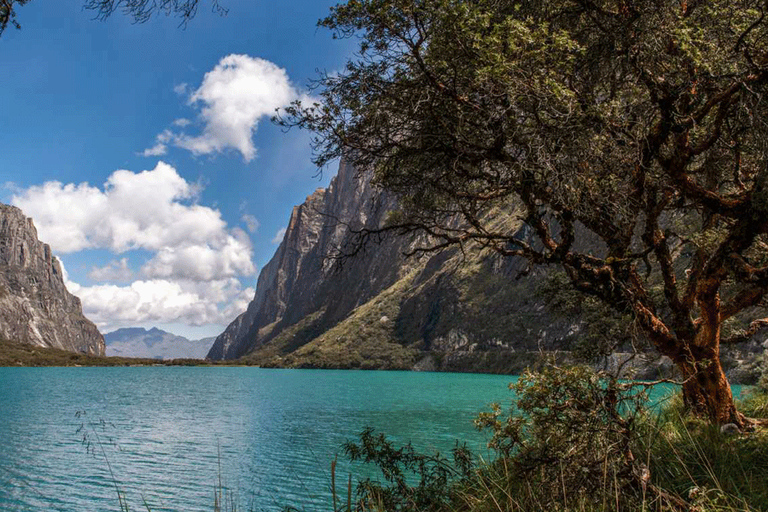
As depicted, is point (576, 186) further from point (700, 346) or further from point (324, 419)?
point (324, 419)

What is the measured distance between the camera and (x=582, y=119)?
677 cm

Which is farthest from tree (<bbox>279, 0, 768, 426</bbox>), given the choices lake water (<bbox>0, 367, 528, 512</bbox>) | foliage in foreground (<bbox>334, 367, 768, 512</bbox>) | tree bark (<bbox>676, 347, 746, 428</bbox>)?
lake water (<bbox>0, 367, 528, 512</bbox>)

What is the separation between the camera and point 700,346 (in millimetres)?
9594

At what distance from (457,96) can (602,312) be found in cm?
752

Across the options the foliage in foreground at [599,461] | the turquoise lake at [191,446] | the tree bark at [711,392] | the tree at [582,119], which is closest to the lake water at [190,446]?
the turquoise lake at [191,446]

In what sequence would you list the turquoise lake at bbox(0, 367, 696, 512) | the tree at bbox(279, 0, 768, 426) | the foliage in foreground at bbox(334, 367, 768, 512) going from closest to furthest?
the foliage in foreground at bbox(334, 367, 768, 512) → the tree at bbox(279, 0, 768, 426) → the turquoise lake at bbox(0, 367, 696, 512)

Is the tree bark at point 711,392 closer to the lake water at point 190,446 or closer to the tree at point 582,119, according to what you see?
the tree at point 582,119

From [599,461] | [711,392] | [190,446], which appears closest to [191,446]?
[190,446]

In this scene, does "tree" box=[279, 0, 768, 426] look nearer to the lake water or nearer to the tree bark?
the tree bark

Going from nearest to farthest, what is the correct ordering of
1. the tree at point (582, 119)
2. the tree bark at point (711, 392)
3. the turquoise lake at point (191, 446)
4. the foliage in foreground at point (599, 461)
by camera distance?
1. the foliage in foreground at point (599, 461)
2. the tree at point (582, 119)
3. the tree bark at point (711, 392)
4. the turquoise lake at point (191, 446)

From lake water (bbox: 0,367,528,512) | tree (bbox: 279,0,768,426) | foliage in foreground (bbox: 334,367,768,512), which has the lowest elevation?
lake water (bbox: 0,367,528,512)

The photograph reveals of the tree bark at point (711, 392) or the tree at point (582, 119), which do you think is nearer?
the tree at point (582, 119)

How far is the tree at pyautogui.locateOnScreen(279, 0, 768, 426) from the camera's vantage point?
6.58 metres

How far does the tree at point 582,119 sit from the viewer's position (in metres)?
6.58
